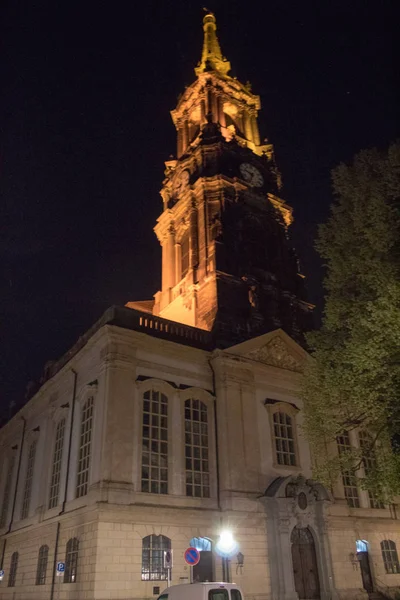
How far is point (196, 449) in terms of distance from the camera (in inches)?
901

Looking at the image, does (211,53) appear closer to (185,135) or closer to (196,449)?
(185,135)

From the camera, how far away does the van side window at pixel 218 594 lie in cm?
1250

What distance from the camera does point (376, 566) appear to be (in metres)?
24.8

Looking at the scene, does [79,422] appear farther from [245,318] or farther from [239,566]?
[245,318]

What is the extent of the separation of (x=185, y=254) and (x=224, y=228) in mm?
3827

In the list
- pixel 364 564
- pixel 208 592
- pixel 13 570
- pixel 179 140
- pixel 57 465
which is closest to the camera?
pixel 208 592

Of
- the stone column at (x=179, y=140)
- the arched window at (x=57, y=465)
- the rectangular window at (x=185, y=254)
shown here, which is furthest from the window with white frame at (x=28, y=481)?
the stone column at (x=179, y=140)

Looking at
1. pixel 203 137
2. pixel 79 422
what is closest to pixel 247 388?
pixel 79 422

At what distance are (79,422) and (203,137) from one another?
24015 millimetres

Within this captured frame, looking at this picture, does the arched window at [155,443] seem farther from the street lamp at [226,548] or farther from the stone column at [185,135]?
the stone column at [185,135]

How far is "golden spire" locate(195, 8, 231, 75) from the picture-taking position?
44.5m

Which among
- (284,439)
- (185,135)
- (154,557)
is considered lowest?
(154,557)

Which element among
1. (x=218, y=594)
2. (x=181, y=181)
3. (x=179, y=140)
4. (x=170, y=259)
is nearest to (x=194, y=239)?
(x=170, y=259)

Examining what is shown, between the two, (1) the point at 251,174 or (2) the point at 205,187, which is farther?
(1) the point at 251,174
